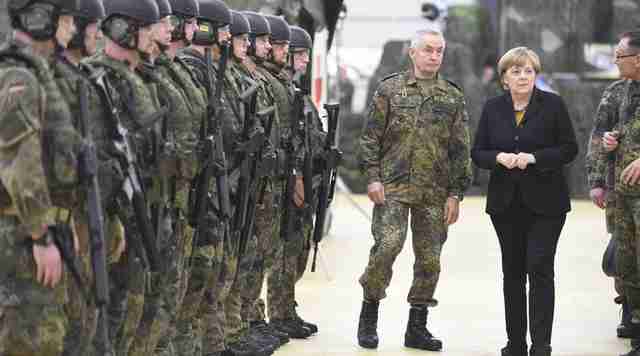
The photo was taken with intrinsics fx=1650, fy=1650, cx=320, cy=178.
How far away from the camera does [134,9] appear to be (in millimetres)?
7559

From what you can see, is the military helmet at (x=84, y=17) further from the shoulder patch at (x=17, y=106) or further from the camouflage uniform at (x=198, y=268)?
the camouflage uniform at (x=198, y=268)

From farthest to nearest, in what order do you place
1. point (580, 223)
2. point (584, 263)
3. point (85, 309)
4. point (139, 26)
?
point (580, 223)
point (584, 263)
point (139, 26)
point (85, 309)

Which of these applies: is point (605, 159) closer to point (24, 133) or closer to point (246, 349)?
point (246, 349)

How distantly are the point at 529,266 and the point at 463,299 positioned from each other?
4.16 metres

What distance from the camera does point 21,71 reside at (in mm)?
6270

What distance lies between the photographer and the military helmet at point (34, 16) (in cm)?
647

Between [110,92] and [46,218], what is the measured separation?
3.36 feet

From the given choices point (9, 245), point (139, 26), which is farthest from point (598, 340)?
point (9, 245)

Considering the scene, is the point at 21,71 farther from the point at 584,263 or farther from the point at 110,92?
the point at 584,263

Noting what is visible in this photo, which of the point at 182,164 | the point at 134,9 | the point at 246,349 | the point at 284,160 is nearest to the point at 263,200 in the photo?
the point at 284,160

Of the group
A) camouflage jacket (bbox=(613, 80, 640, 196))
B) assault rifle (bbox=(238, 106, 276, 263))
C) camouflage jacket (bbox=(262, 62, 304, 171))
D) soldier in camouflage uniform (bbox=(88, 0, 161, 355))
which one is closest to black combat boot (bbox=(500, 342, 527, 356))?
camouflage jacket (bbox=(613, 80, 640, 196))

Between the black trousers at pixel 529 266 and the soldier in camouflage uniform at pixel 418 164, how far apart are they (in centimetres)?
86

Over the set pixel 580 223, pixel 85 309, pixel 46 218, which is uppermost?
pixel 46 218

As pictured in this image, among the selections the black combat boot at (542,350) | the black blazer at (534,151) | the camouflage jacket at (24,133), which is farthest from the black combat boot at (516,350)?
the camouflage jacket at (24,133)
